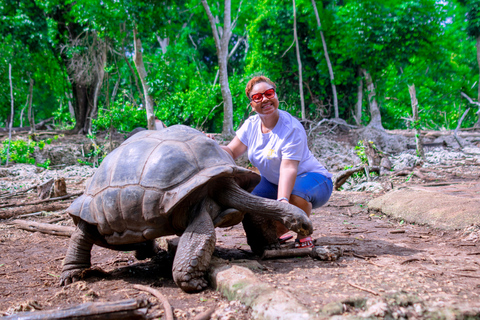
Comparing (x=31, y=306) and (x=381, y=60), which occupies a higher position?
(x=381, y=60)

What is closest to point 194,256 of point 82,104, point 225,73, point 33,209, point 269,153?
point 269,153

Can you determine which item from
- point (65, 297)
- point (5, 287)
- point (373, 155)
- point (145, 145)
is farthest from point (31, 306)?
point (373, 155)

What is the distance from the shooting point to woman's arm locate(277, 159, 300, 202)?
2900 millimetres

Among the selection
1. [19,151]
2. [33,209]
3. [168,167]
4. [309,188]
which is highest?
[168,167]

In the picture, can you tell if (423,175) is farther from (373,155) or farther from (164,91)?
(164,91)

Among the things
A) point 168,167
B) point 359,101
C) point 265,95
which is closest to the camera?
point 168,167

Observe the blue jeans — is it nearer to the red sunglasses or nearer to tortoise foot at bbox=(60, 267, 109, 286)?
the red sunglasses

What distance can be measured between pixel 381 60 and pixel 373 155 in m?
5.48

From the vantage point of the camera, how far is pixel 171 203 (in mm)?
2408

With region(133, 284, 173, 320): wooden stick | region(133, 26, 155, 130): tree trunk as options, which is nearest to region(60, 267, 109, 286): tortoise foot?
region(133, 284, 173, 320): wooden stick

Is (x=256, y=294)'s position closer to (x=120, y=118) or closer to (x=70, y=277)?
(x=70, y=277)

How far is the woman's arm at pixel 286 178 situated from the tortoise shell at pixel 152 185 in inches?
15.4

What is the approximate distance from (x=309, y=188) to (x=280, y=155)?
0.39 m

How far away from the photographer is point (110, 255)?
367 cm
